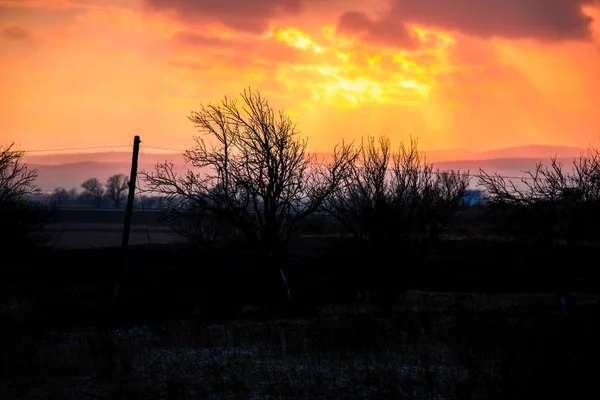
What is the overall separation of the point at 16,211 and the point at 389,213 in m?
17.8

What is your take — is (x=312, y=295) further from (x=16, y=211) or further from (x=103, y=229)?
(x=103, y=229)

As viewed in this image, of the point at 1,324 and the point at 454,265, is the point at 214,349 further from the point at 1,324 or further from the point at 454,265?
the point at 454,265

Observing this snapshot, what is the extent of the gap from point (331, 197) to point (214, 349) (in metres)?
11.9

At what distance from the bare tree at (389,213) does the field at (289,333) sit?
1.14 ft

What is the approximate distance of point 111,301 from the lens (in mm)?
26016

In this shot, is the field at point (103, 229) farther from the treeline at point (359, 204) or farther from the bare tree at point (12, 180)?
the treeline at point (359, 204)

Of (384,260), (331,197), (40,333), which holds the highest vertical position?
(331,197)

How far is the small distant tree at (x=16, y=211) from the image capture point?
28984 millimetres

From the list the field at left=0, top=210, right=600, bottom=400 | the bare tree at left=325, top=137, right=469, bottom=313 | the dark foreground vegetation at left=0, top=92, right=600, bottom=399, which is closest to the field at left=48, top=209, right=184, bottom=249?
the dark foreground vegetation at left=0, top=92, right=600, bottom=399

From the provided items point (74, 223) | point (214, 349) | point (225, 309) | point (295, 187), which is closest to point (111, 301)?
point (225, 309)

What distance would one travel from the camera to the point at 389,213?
24.8 m

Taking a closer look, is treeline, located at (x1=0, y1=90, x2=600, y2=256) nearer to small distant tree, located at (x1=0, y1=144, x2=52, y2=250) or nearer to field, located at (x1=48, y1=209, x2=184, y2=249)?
small distant tree, located at (x1=0, y1=144, x2=52, y2=250)

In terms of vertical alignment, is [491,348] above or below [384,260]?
below

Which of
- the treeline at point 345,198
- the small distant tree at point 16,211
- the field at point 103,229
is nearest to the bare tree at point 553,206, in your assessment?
the treeline at point 345,198
